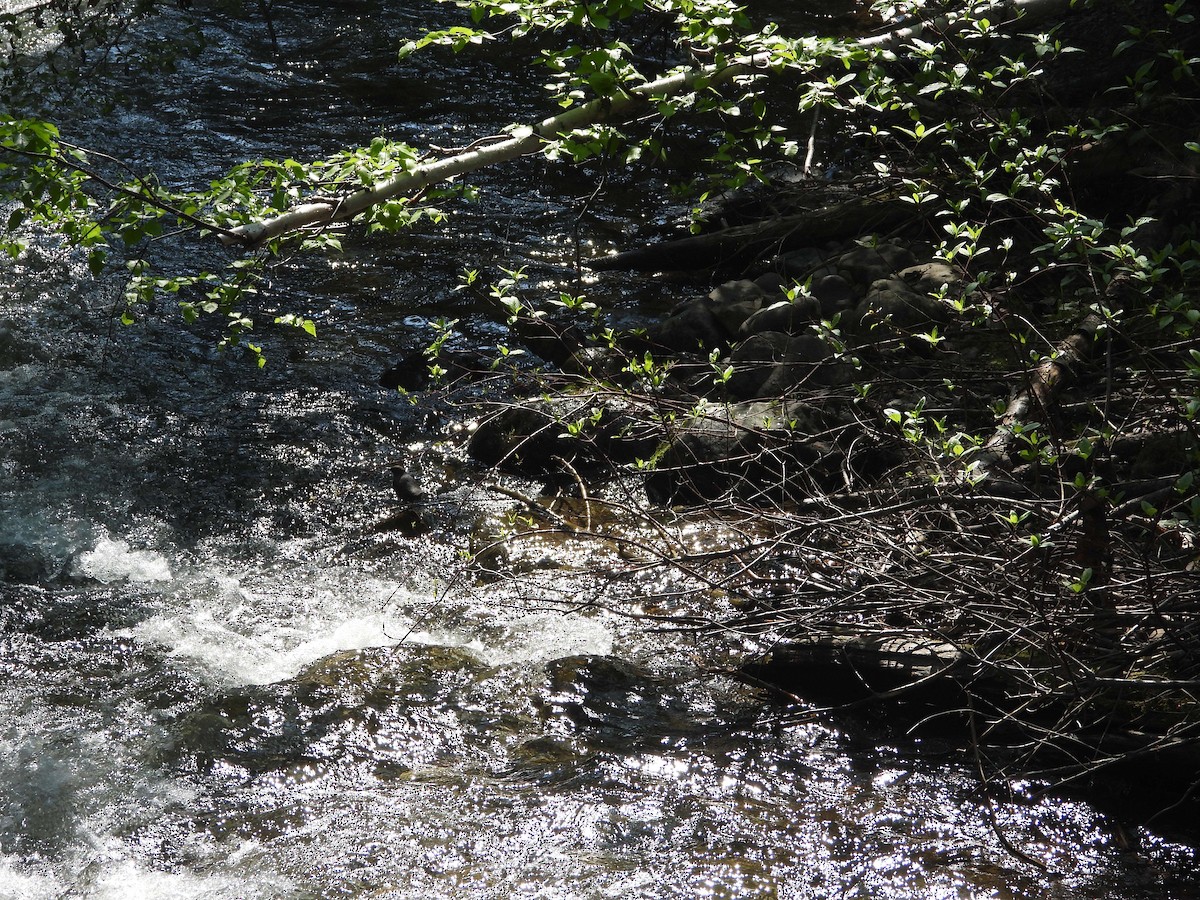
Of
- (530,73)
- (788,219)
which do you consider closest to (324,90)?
(530,73)

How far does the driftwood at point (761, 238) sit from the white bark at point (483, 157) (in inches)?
120

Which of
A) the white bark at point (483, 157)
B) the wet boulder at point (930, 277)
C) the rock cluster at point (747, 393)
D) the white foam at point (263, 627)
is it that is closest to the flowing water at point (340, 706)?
the white foam at point (263, 627)

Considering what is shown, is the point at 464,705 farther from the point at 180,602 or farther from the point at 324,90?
the point at 324,90

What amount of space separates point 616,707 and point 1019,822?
5.66 feet

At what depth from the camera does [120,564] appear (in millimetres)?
5832

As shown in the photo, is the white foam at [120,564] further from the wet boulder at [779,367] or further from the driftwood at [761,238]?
the driftwood at [761,238]

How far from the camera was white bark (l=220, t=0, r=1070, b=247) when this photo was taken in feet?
14.3

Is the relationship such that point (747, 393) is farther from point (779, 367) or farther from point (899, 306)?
point (899, 306)

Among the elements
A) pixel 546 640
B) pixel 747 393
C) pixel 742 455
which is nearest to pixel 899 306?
pixel 747 393

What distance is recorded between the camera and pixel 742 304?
7.68 metres

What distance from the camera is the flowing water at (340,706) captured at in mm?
3957

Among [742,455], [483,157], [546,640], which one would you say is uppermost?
[483,157]

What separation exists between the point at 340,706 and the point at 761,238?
521 cm

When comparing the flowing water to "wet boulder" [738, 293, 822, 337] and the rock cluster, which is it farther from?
"wet boulder" [738, 293, 822, 337]
